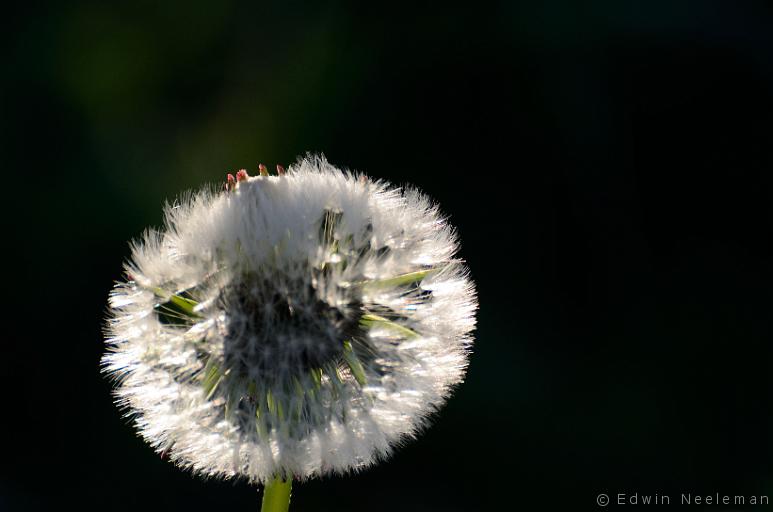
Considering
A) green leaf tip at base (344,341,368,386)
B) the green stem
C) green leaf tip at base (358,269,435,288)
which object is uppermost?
green leaf tip at base (358,269,435,288)

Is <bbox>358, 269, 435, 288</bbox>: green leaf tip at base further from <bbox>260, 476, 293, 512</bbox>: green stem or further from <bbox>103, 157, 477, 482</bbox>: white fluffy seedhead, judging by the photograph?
<bbox>260, 476, 293, 512</bbox>: green stem

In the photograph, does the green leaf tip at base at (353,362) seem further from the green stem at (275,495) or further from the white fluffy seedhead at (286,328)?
the green stem at (275,495)

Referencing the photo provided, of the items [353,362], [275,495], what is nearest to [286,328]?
[353,362]

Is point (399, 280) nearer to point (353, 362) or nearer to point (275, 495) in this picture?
point (353, 362)

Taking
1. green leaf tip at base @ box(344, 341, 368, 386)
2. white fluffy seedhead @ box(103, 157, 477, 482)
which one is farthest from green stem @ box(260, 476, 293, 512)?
green leaf tip at base @ box(344, 341, 368, 386)

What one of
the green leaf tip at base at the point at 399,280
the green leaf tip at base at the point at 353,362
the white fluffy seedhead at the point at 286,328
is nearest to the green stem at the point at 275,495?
the white fluffy seedhead at the point at 286,328

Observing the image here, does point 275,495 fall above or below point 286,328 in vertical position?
below
